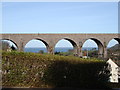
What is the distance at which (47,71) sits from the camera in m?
5.76

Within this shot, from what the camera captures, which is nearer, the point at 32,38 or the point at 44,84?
the point at 44,84

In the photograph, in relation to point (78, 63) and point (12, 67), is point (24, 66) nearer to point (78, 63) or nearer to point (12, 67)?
point (12, 67)

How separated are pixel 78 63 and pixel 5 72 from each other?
2.04m

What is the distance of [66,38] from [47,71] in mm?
28054

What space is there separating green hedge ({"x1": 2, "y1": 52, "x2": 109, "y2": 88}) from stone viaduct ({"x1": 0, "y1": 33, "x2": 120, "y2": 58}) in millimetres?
25683

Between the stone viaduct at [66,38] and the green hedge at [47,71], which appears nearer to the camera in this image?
the green hedge at [47,71]

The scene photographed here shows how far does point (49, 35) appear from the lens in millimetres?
33062

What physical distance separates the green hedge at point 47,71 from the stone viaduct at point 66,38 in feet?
84.3

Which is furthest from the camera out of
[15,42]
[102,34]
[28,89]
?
[102,34]

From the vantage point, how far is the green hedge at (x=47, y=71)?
18.6 feet

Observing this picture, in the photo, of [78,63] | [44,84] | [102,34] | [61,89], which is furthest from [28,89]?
[102,34]

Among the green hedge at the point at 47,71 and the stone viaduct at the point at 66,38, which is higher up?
the stone viaduct at the point at 66,38

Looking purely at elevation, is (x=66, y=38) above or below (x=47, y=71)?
above

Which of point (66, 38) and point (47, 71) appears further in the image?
point (66, 38)
